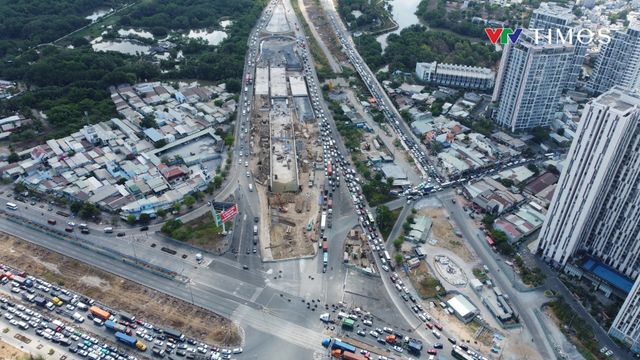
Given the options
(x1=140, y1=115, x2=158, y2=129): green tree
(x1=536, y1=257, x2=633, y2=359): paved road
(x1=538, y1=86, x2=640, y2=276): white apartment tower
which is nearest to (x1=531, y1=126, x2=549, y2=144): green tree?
(x1=538, y1=86, x2=640, y2=276): white apartment tower

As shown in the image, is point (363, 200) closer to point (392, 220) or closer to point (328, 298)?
point (392, 220)

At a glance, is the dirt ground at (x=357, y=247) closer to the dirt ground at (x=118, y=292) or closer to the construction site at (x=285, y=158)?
the construction site at (x=285, y=158)

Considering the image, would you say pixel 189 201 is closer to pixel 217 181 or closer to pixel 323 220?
pixel 217 181

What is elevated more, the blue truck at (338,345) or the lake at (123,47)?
the lake at (123,47)

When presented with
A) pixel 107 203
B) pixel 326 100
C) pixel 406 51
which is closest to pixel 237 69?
pixel 326 100

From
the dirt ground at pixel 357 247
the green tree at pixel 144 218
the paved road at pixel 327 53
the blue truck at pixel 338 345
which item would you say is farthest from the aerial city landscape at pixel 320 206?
the paved road at pixel 327 53

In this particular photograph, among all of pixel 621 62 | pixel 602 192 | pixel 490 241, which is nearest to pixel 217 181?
pixel 490 241
